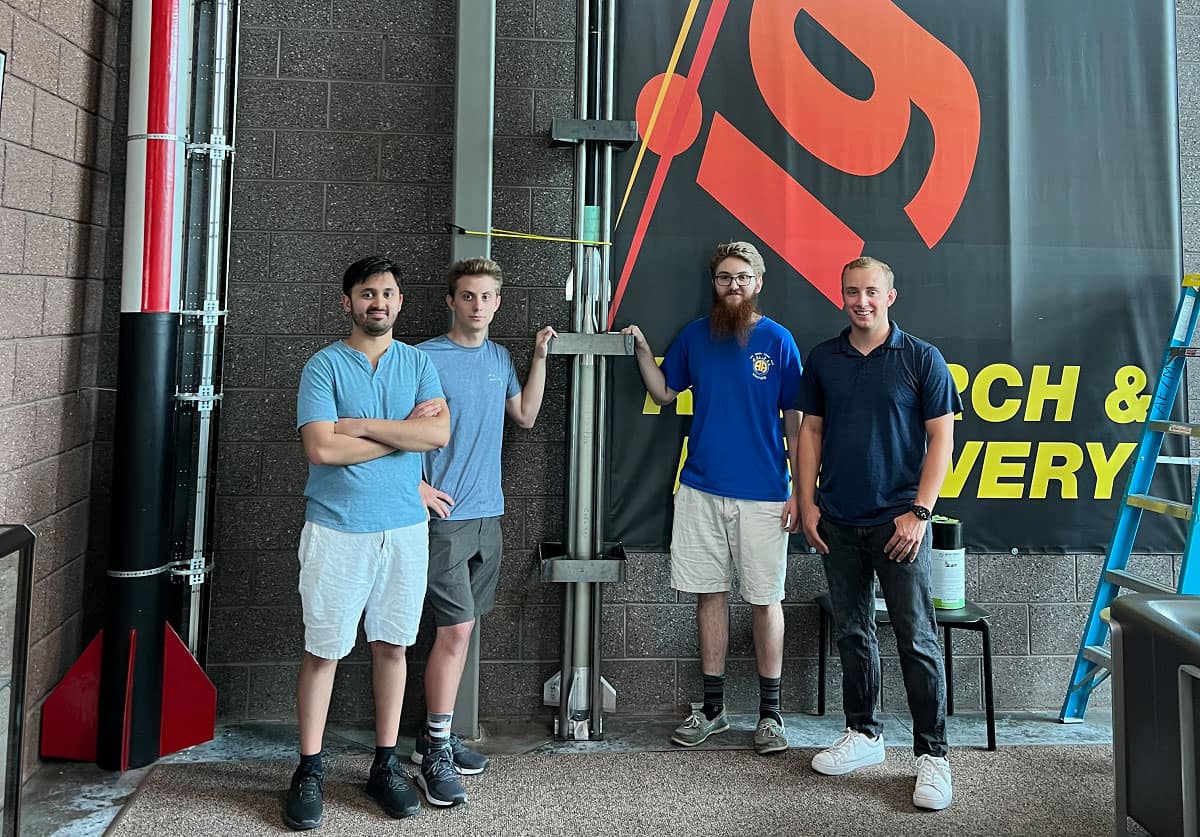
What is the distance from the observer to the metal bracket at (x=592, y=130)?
3043 millimetres

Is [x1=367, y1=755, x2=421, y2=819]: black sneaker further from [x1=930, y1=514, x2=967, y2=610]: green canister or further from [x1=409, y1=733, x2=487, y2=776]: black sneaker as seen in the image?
[x1=930, y1=514, x2=967, y2=610]: green canister

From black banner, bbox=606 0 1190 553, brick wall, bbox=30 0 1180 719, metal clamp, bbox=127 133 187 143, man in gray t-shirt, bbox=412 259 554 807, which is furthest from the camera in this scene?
black banner, bbox=606 0 1190 553

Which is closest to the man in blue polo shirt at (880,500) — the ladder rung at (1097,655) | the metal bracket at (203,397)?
the ladder rung at (1097,655)

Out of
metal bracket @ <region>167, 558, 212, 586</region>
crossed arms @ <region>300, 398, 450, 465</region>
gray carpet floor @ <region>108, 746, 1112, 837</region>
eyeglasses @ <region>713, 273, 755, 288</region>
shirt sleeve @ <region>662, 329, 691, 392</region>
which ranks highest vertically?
eyeglasses @ <region>713, 273, 755, 288</region>

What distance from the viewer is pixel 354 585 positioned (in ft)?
7.86

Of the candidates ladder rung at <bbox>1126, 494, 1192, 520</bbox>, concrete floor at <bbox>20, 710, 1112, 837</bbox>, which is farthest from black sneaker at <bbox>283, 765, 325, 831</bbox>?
ladder rung at <bbox>1126, 494, 1192, 520</bbox>

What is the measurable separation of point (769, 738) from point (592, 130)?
7.27 feet

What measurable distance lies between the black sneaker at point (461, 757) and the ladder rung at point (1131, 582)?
2305 millimetres

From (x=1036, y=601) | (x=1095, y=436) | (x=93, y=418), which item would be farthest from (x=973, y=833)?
(x=93, y=418)

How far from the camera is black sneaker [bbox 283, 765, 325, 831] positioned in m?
2.39

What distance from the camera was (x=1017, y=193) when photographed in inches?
133

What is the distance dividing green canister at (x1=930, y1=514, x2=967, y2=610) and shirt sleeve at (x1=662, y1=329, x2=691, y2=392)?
103cm

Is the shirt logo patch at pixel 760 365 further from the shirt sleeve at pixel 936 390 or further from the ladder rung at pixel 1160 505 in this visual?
the ladder rung at pixel 1160 505

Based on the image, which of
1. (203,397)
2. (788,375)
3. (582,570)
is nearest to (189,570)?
(203,397)
